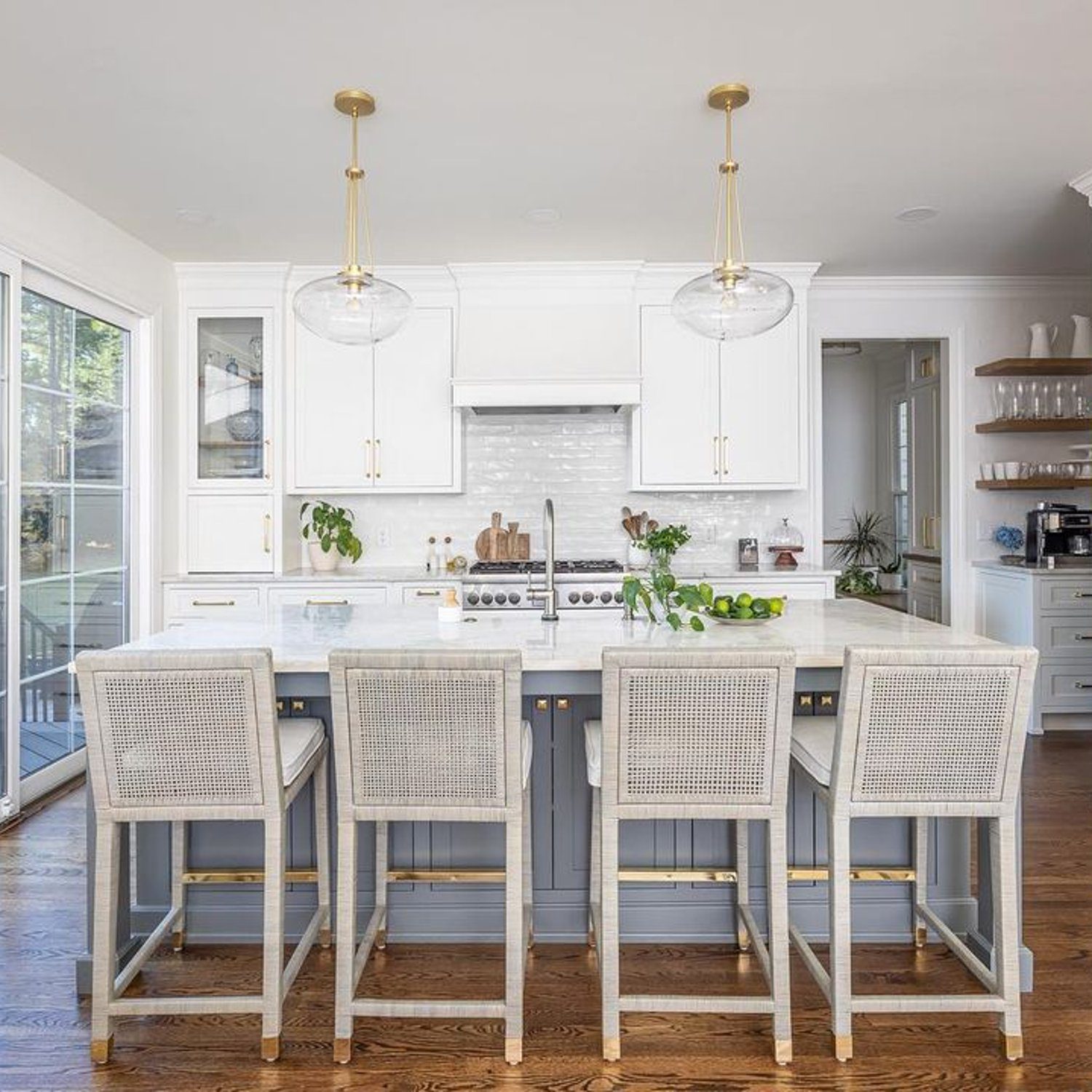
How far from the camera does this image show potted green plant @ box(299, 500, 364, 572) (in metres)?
4.97

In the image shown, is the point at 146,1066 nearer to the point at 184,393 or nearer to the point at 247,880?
the point at 247,880

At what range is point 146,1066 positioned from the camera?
6.19ft

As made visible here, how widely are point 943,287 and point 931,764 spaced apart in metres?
4.09

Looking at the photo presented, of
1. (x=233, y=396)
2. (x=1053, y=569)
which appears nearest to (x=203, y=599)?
(x=233, y=396)

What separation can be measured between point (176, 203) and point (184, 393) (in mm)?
1221

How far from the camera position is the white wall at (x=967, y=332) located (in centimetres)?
509

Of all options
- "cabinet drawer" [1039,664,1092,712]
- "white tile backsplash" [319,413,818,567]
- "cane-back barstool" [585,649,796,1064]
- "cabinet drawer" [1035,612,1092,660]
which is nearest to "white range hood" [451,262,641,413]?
"white tile backsplash" [319,413,818,567]

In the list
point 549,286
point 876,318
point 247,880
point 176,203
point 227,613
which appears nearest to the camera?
point 247,880

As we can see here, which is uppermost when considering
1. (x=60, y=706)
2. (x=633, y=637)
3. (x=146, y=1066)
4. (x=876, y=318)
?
(x=876, y=318)

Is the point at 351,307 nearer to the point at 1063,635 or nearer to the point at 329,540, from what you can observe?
the point at 329,540

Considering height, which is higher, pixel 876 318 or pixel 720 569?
pixel 876 318

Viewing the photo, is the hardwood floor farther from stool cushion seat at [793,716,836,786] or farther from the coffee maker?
the coffee maker

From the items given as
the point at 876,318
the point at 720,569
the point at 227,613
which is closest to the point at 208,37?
the point at 227,613

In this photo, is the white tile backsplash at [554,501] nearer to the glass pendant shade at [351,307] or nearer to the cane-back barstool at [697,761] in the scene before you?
the glass pendant shade at [351,307]
